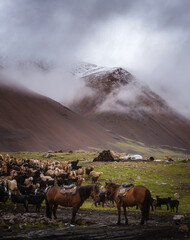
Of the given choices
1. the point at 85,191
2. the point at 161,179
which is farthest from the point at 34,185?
the point at 161,179

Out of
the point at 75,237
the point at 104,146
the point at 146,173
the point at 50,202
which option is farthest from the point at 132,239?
the point at 104,146

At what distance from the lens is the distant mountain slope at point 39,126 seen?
99750 millimetres

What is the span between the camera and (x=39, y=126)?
117 metres

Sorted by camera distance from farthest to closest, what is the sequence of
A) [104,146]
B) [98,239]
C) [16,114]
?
[104,146] < [16,114] < [98,239]

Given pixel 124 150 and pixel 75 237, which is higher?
pixel 124 150

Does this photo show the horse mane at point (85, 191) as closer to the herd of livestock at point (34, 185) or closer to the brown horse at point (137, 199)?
the brown horse at point (137, 199)

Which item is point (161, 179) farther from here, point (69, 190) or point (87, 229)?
point (87, 229)

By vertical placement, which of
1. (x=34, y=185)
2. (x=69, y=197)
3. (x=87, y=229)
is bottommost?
(x=87, y=229)

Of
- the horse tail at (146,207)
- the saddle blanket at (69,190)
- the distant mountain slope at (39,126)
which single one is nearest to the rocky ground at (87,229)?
the horse tail at (146,207)

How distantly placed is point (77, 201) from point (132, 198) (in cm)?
314

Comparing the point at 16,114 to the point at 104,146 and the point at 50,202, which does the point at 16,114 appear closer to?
the point at 104,146

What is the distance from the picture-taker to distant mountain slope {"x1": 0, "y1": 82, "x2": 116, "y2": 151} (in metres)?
99.8

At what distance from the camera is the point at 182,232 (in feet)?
42.0

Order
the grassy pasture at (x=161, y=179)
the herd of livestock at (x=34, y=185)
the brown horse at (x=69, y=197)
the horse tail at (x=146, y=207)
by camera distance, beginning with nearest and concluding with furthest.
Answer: the horse tail at (x=146, y=207) → the brown horse at (x=69, y=197) → the herd of livestock at (x=34, y=185) → the grassy pasture at (x=161, y=179)
